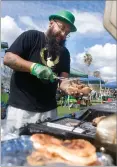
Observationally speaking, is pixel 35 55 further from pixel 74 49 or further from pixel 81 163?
pixel 81 163

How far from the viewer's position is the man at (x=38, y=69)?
1.61m

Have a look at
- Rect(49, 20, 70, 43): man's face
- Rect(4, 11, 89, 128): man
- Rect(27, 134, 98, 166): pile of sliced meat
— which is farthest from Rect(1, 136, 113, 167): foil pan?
Rect(49, 20, 70, 43): man's face

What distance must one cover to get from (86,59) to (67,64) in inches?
4.0

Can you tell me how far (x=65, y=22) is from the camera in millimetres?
1608

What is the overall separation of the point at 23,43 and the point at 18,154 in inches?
20.2

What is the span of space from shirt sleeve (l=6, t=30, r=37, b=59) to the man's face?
0.29 ft

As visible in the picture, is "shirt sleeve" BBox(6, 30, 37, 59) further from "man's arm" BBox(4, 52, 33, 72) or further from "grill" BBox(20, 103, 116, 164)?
"grill" BBox(20, 103, 116, 164)

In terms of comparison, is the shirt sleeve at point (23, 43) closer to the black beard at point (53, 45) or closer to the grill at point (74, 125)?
the black beard at point (53, 45)

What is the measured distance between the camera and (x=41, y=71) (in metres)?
1.57

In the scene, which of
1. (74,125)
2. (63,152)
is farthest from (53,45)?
(63,152)

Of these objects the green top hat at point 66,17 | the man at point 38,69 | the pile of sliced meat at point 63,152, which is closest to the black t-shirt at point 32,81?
the man at point 38,69

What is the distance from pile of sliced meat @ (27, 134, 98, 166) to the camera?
1492 mm

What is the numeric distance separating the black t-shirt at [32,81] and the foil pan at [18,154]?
9.7 inches

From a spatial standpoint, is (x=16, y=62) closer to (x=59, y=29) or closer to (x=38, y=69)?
(x=38, y=69)
